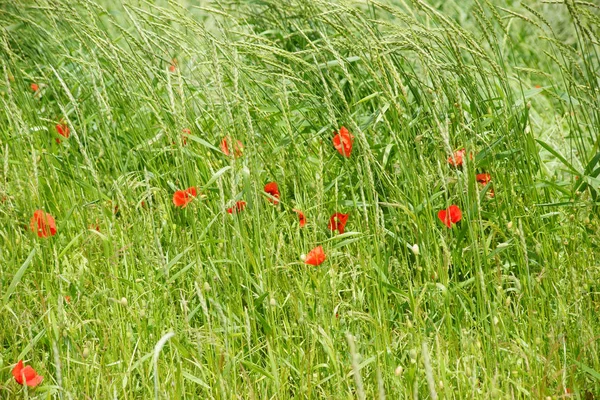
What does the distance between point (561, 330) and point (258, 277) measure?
67 centimetres

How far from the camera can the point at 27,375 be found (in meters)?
1.74

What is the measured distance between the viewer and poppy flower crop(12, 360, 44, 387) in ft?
5.59

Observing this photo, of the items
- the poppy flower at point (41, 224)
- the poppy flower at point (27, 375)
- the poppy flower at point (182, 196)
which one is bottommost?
the poppy flower at point (27, 375)

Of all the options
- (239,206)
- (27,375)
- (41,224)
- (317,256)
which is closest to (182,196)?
(239,206)

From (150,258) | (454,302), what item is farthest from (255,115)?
(454,302)

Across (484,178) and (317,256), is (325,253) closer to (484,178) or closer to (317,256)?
(317,256)

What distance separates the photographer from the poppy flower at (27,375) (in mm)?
1705

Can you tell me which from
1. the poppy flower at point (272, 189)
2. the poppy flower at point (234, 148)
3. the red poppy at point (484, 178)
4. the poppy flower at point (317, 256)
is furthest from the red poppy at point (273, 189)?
the red poppy at point (484, 178)

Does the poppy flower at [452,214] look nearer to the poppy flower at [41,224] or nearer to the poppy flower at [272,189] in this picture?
the poppy flower at [272,189]

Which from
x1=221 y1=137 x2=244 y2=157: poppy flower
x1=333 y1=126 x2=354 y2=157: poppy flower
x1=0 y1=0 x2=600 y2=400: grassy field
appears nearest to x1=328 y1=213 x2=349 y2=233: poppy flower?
x1=0 y1=0 x2=600 y2=400: grassy field

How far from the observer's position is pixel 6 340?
210 cm

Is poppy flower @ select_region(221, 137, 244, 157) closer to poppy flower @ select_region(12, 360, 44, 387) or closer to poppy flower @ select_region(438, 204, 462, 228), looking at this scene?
poppy flower @ select_region(438, 204, 462, 228)

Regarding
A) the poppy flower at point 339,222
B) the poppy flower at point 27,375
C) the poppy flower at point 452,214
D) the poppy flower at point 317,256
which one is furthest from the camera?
the poppy flower at point 339,222

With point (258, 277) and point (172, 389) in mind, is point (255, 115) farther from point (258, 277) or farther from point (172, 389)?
point (172, 389)
